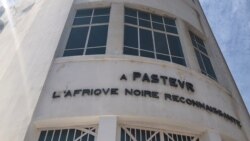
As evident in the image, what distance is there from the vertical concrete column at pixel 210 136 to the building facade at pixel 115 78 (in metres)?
0.03

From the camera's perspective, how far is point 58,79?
9.89m

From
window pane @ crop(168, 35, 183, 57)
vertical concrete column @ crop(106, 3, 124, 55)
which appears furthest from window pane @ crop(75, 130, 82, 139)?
window pane @ crop(168, 35, 183, 57)

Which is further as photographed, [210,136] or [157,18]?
[157,18]

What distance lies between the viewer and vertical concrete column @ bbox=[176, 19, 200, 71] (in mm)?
11398

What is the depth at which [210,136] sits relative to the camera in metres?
9.23

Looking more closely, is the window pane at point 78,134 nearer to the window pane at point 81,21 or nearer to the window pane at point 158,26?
the window pane at point 81,21

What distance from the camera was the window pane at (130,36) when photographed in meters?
11.4

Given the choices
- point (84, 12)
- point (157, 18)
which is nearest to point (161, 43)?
point (157, 18)

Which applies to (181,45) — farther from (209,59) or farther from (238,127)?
(238,127)

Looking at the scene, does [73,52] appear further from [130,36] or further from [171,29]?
[171,29]

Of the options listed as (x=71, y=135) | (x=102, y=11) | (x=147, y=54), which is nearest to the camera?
(x=71, y=135)

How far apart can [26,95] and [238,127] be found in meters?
5.95

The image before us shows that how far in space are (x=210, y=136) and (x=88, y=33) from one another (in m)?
5.10

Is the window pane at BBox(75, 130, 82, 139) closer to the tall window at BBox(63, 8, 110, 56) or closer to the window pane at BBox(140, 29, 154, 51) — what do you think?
the tall window at BBox(63, 8, 110, 56)
